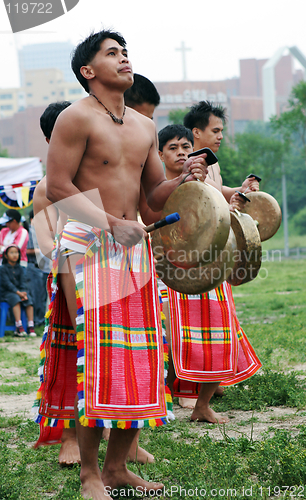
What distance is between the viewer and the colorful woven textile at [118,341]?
2.29m

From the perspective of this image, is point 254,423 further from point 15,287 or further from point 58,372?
point 15,287

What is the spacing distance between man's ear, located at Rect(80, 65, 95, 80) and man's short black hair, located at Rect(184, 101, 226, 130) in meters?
1.81

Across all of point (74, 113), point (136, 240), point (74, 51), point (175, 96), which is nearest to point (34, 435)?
point (136, 240)

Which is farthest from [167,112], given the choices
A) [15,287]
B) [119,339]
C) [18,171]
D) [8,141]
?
[119,339]

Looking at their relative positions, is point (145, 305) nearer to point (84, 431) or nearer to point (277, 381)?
point (84, 431)

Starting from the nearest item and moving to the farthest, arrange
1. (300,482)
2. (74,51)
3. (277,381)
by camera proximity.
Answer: (300,482), (74,51), (277,381)

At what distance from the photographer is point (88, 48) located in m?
2.58

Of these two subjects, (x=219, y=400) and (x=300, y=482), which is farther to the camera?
(x=219, y=400)

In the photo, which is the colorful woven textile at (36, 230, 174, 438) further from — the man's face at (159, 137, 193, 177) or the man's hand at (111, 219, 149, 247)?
the man's face at (159, 137, 193, 177)

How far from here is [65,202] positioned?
94.1 inches

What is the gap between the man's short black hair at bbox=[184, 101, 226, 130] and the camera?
14.0 ft

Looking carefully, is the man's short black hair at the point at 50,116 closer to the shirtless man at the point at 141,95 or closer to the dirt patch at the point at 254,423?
the shirtless man at the point at 141,95

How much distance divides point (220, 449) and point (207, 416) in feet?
3.08

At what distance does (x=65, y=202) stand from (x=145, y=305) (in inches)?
23.3
